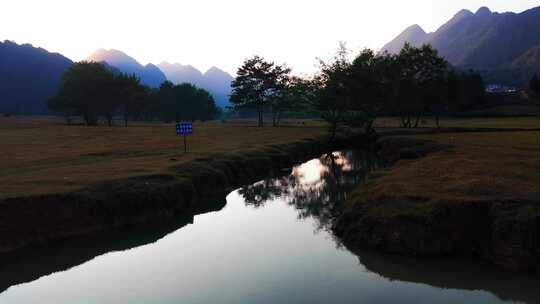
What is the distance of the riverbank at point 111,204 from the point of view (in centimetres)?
2319

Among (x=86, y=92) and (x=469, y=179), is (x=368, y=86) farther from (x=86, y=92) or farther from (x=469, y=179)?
(x=86, y=92)

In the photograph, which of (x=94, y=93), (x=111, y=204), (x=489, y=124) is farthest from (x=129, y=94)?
(x=111, y=204)

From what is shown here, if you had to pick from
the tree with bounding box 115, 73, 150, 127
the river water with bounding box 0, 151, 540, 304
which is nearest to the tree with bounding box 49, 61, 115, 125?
the tree with bounding box 115, 73, 150, 127

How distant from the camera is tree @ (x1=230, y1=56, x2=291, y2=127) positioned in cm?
12200

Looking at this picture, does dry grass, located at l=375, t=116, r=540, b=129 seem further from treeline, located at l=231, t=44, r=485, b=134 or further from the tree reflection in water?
the tree reflection in water

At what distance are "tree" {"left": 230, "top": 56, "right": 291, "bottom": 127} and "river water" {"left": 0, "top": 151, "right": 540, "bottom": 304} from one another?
9589 centimetres

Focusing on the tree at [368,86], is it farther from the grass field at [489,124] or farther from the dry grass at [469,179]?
the dry grass at [469,179]

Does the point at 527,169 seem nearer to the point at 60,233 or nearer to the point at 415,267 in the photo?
the point at 415,267

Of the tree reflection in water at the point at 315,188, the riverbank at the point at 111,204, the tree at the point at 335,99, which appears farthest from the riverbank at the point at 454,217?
the tree at the point at 335,99

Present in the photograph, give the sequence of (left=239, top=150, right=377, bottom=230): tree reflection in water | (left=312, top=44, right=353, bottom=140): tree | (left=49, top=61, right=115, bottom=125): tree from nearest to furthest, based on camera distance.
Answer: (left=239, top=150, right=377, bottom=230): tree reflection in water < (left=312, top=44, right=353, bottom=140): tree < (left=49, top=61, right=115, bottom=125): tree

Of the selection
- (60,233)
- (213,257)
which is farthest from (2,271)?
(213,257)

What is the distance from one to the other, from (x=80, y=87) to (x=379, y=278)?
116 metres

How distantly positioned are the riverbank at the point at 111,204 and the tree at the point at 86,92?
88163mm

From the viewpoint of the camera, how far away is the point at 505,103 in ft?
560
